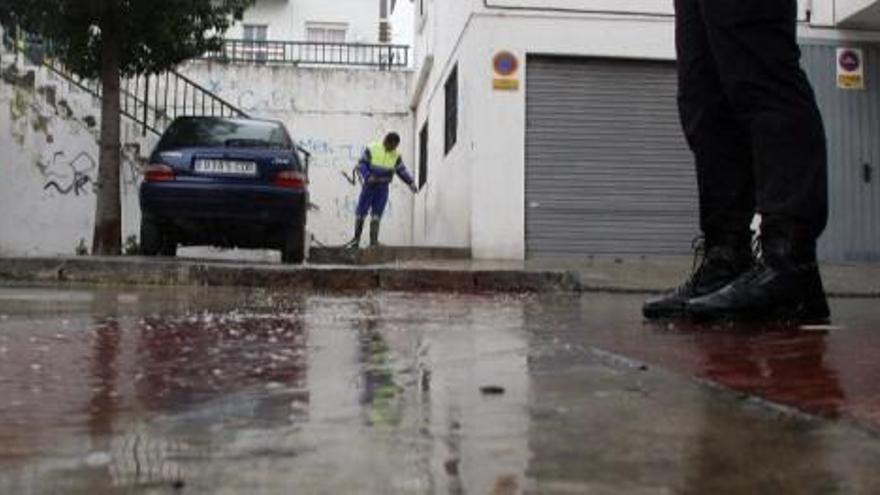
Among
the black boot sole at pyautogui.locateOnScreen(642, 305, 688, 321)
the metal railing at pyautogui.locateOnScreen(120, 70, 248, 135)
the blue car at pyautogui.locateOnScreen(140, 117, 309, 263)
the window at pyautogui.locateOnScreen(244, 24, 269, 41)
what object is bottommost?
the black boot sole at pyautogui.locateOnScreen(642, 305, 688, 321)

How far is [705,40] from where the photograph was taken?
3779 mm

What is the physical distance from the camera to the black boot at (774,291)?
3334mm

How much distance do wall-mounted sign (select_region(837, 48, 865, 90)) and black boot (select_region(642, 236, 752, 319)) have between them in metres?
10.0

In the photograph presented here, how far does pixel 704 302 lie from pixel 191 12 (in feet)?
36.4

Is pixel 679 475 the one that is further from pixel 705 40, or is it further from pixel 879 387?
pixel 705 40

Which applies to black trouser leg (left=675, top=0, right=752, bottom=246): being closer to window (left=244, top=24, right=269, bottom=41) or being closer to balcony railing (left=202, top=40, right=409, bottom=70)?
balcony railing (left=202, top=40, right=409, bottom=70)

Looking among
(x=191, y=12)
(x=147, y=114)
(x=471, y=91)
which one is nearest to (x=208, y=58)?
(x=147, y=114)

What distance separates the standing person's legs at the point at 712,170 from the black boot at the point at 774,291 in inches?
8.6

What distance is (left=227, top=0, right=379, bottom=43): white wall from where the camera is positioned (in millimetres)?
34281

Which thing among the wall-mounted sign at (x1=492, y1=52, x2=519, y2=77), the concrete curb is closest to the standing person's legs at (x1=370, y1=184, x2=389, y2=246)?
the wall-mounted sign at (x1=492, y1=52, x2=519, y2=77)

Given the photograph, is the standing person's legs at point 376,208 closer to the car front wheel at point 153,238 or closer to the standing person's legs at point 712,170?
the car front wheel at point 153,238

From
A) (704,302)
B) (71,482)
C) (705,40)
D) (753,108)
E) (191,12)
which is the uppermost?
(191,12)

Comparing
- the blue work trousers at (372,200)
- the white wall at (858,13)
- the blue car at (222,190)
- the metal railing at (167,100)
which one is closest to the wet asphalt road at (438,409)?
the blue car at (222,190)

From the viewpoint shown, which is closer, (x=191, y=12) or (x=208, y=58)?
(x=191, y=12)
